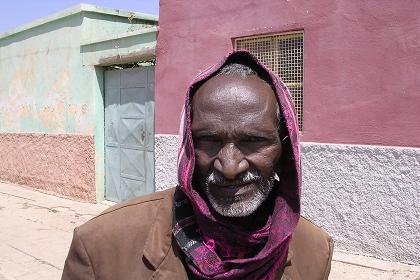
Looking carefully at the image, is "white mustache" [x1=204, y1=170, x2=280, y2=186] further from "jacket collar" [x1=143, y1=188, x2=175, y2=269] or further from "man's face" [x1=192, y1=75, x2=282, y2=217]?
"jacket collar" [x1=143, y1=188, x2=175, y2=269]

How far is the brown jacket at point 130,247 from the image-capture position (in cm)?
159

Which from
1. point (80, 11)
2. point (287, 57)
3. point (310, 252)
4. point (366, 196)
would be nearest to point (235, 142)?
point (310, 252)

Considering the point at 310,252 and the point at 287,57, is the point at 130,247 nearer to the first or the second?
the point at 310,252

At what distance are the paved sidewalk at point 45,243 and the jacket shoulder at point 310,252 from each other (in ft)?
10.2

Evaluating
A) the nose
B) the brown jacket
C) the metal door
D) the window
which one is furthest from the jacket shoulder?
the metal door

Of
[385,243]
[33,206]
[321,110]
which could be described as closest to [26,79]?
[33,206]

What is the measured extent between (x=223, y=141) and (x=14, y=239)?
5582mm

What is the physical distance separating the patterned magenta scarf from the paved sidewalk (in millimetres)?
3427

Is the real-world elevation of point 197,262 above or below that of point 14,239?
above

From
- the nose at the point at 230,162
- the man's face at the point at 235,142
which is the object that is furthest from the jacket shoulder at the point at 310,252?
the nose at the point at 230,162

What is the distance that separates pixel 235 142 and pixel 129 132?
21.6 feet

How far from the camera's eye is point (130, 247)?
1615mm

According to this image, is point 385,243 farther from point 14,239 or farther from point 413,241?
point 14,239

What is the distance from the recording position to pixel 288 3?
5.69m
